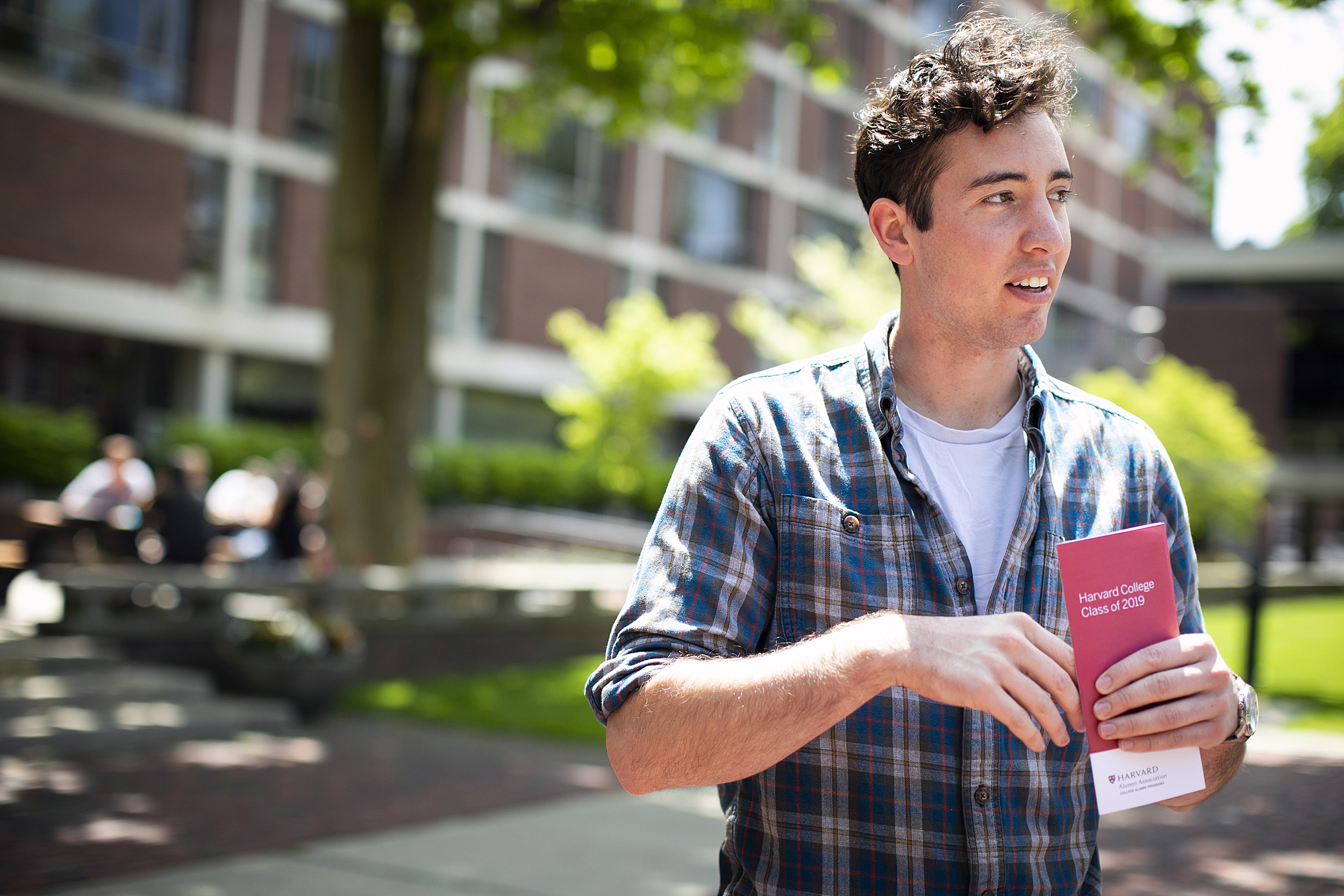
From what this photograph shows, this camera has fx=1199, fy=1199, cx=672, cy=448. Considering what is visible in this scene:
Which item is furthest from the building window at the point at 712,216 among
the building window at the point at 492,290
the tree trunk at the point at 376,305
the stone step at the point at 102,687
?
the stone step at the point at 102,687

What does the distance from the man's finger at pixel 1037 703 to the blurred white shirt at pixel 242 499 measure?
14.5m

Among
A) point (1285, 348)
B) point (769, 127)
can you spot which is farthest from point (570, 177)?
point (1285, 348)

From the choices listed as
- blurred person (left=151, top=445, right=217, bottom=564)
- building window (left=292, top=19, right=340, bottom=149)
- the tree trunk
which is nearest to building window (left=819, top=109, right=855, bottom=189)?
building window (left=292, top=19, right=340, bottom=149)

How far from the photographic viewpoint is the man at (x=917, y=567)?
1604 millimetres

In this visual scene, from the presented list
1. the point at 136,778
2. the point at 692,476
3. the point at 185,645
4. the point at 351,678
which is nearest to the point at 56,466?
the point at 185,645

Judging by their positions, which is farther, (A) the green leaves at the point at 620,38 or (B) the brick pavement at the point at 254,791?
(A) the green leaves at the point at 620,38

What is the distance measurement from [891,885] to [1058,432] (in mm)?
781

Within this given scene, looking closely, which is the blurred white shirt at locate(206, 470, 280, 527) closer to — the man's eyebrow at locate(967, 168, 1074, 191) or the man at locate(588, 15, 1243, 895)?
the man at locate(588, 15, 1243, 895)

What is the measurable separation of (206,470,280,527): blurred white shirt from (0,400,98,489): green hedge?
540 centimetres

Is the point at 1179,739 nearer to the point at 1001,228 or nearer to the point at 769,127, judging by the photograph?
the point at 1001,228

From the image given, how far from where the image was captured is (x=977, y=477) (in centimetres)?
194

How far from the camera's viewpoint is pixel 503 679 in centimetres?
1207

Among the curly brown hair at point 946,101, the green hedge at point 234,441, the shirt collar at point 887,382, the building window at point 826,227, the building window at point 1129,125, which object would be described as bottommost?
the shirt collar at point 887,382

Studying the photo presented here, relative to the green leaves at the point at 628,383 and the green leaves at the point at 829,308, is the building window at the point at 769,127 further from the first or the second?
the green leaves at the point at 628,383
